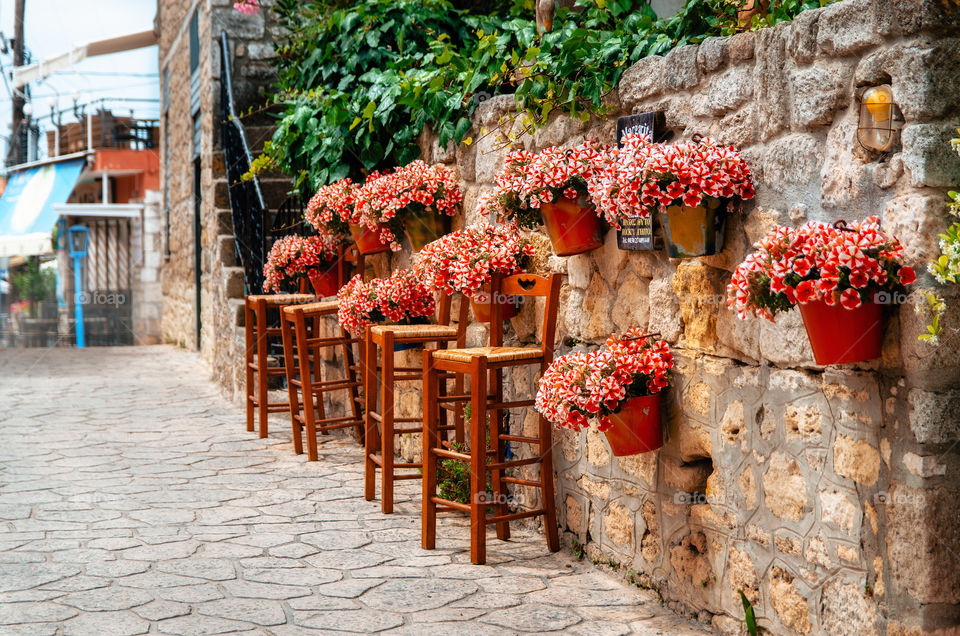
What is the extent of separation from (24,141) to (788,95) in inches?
851

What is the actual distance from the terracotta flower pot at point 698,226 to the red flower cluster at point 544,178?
570 millimetres

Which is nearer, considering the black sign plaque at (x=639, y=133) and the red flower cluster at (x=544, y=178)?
the black sign plaque at (x=639, y=133)

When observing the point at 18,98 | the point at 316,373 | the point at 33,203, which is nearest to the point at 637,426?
the point at 316,373

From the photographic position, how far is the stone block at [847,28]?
2295 millimetres

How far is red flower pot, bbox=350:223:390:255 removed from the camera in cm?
545

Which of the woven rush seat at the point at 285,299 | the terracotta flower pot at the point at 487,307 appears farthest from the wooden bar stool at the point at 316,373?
the terracotta flower pot at the point at 487,307

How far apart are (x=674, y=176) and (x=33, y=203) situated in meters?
18.4

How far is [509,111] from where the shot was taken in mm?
4316

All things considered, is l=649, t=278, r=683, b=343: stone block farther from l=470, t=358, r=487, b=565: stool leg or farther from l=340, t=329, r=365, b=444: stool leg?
l=340, t=329, r=365, b=444: stool leg

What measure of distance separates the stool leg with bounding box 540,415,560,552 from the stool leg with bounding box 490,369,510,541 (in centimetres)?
19

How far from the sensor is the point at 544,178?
3553 millimetres

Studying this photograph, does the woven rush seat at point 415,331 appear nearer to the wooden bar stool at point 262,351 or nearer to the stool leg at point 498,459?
the stool leg at point 498,459

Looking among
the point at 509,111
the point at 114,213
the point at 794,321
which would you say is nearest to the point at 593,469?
the point at 794,321

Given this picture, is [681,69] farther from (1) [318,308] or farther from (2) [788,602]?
(1) [318,308]
